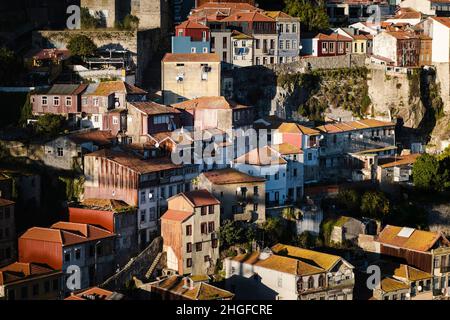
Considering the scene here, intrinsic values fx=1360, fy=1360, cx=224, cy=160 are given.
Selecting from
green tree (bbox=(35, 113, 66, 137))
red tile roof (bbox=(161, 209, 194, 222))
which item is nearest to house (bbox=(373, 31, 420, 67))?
green tree (bbox=(35, 113, 66, 137))

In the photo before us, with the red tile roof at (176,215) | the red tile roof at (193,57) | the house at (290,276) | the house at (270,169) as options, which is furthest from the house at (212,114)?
the house at (290,276)

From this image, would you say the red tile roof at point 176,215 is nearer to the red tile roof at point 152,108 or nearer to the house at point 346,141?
the red tile roof at point 152,108

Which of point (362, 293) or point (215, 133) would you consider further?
point (215, 133)

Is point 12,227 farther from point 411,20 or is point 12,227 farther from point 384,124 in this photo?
point 411,20

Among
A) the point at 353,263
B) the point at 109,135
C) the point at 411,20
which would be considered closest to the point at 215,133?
the point at 109,135

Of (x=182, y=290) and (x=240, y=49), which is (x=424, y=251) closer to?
(x=182, y=290)

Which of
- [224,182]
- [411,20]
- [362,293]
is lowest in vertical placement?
[362,293]
